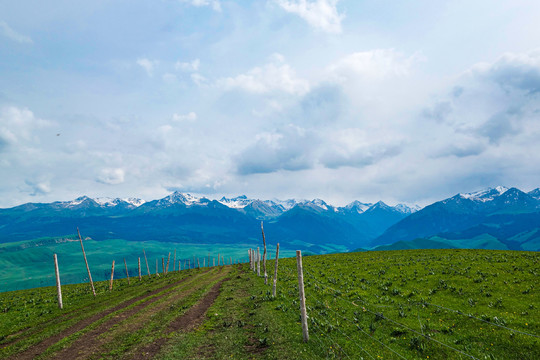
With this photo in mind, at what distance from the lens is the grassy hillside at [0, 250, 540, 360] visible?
45.6 feet

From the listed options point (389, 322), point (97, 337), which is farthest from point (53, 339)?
point (389, 322)

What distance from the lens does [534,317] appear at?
52.6 ft

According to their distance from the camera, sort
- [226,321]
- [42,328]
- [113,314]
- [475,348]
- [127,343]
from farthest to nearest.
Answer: [113,314] < [42,328] < [226,321] < [127,343] < [475,348]

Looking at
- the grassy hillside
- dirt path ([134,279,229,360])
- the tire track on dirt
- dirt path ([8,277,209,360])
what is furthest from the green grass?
dirt path ([8,277,209,360])

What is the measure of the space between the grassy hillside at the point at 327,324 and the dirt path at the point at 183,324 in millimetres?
86

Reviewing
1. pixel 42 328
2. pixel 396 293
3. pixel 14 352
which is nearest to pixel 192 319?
pixel 14 352

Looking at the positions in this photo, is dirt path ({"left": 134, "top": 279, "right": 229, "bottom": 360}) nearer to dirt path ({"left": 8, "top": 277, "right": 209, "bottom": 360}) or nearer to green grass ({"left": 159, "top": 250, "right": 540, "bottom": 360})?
green grass ({"left": 159, "top": 250, "right": 540, "bottom": 360})

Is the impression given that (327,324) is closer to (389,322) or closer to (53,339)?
(389,322)

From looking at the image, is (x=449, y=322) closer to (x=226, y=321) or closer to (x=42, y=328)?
(x=226, y=321)

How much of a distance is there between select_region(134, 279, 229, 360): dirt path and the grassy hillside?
0.28ft

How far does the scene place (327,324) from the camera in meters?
18.0

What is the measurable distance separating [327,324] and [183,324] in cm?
1133

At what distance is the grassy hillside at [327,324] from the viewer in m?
13.9

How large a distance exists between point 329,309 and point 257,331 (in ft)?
21.4
